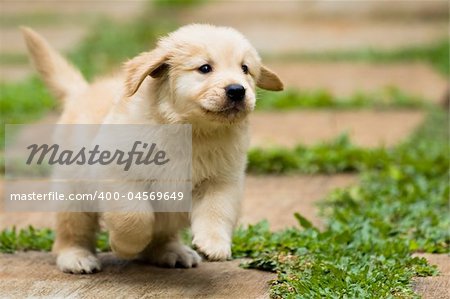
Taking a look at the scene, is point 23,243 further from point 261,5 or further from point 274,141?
point 261,5

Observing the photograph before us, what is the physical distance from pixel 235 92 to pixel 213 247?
2.16ft

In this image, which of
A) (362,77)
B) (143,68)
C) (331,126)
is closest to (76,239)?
(143,68)

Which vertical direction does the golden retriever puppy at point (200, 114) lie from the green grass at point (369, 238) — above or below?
above

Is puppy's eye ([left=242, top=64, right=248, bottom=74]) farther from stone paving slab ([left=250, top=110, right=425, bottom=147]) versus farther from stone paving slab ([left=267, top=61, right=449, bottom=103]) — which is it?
stone paving slab ([left=267, top=61, right=449, bottom=103])

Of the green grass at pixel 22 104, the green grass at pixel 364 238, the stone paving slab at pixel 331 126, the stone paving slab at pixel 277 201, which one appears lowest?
the stone paving slab at pixel 277 201

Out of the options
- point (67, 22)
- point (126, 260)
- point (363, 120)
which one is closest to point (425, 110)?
point (363, 120)

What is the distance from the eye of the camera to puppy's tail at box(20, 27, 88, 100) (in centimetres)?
539

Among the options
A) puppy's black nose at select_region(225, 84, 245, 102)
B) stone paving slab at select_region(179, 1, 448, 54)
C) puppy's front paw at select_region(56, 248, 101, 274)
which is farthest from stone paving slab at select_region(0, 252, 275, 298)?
stone paving slab at select_region(179, 1, 448, 54)

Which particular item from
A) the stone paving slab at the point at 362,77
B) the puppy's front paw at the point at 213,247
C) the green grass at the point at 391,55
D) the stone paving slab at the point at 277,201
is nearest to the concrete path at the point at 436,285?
the puppy's front paw at the point at 213,247

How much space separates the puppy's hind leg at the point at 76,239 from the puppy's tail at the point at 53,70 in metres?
0.92

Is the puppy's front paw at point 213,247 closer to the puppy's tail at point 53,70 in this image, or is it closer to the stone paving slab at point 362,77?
the puppy's tail at point 53,70

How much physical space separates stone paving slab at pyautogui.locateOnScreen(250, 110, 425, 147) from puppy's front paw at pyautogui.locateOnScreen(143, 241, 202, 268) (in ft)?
9.27

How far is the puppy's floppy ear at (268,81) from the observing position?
15.1 ft

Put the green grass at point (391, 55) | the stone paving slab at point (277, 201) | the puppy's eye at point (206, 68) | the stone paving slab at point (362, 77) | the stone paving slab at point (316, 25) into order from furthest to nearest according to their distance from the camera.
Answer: the stone paving slab at point (316, 25)
the green grass at point (391, 55)
the stone paving slab at point (362, 77)
the stone paving slab at point (277, 201)
the puppy's eye at point (206, 68)
